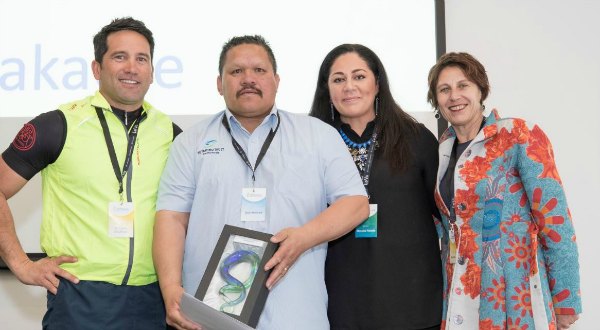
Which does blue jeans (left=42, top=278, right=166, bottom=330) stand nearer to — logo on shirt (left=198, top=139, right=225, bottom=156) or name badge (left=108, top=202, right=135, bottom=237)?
name badge (left=108, top=202, right=135, bottom=237)

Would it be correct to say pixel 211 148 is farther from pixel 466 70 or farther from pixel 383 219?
pixel 466 70

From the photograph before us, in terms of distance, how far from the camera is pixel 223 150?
1.87m

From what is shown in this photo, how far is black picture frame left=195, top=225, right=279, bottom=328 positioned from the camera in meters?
Answer: 1.53

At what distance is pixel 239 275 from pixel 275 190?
35 centimetres

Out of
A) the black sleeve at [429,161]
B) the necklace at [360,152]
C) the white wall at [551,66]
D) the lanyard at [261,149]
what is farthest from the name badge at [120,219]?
the white wall at [551,66]

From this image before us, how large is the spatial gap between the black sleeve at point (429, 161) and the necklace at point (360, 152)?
0.66 ft

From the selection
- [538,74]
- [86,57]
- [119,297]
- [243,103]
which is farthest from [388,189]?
[86,57]

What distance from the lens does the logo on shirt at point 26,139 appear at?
195 centimetres

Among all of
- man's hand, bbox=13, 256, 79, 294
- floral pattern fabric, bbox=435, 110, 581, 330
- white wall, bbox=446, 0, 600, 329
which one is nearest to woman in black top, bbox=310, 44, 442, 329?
floral pattern fabric, bbox=435, 110, 581, 330

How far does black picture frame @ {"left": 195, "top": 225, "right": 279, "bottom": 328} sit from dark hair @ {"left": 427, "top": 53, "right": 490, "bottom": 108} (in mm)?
1008

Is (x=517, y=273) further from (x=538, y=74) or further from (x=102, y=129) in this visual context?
(x=538, y=74)

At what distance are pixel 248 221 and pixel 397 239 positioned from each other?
0.59 metres

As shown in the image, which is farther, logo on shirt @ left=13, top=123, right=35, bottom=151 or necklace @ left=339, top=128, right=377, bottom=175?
necklace @ left=339, top=128, right=377, bottom=175

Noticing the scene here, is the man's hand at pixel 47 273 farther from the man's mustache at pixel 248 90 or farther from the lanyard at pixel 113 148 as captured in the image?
the man's mustache at pixel 248 90
